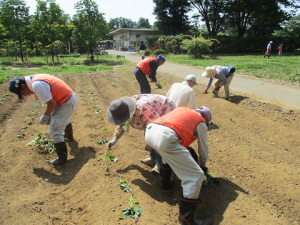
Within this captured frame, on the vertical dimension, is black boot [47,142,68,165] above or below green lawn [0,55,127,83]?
below

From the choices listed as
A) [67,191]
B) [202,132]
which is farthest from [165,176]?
[67,191]

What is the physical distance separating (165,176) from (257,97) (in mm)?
5839

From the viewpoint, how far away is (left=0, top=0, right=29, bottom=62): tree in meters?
17.0

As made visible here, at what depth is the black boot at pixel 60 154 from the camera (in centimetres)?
382

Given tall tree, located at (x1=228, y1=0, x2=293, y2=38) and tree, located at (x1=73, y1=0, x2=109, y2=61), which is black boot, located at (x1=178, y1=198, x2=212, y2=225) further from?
tall tree, located at (x1=228, y1=0, x2=293, y2=38)

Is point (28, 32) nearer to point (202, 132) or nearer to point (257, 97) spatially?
point (257, 97)

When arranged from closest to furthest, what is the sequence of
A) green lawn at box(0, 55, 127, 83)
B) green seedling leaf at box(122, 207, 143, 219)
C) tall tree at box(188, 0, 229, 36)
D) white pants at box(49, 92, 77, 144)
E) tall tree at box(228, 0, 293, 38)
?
1. green seedling leaf at box(122, 207, 143, 219)
2. white pants at box(49, 92, 77, 144)
3. green lawn at box(0, 55, 127, 83)
4. tall tree at box(228, 0, 293, 38)
5. tall tree at box(188, 0, 229, 36)

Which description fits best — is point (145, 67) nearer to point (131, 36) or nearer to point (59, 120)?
point (59, 120)

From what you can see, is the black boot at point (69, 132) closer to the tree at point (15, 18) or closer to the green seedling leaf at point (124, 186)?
the green seedling leaf at point (124, 186)

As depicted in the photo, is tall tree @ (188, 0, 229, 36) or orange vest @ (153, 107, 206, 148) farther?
tall tree @ (188, 0, 229, 36)

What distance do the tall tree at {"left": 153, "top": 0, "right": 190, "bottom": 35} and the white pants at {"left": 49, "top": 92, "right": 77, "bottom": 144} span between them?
33.6 m

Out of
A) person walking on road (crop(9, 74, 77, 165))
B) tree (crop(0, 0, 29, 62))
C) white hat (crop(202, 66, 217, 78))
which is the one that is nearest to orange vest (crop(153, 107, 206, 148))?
person walking on road (crop(9, 74, 77, 165))

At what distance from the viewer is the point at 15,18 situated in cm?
1750

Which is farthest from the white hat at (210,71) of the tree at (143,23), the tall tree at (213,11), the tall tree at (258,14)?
the tree at (143,23)
